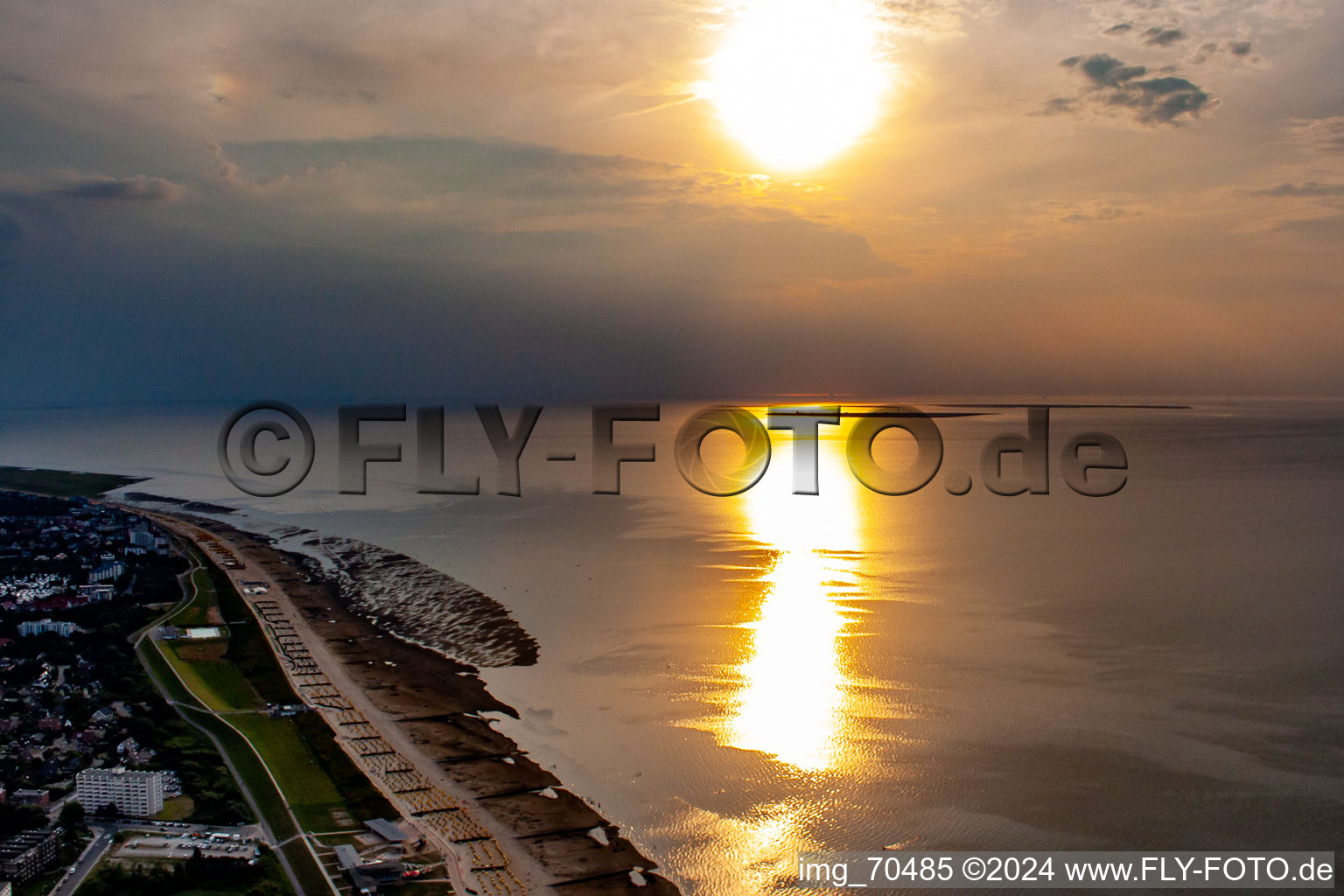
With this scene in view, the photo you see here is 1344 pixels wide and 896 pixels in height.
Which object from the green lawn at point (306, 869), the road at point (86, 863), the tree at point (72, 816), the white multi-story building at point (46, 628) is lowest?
the green lawn at point (306, 869)

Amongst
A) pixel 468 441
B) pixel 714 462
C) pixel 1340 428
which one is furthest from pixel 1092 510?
pixel 1340 428

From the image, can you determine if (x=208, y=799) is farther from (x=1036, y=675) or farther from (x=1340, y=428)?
(x=1340, y=428)

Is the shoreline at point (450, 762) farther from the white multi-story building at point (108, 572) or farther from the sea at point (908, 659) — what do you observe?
the white multi-story building at point (108, 572)

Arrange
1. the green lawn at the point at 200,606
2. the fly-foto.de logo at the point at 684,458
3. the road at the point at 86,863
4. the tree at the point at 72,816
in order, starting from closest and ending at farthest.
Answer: the road at the point at 86,863, the tree at the point at 72,816, the green lawn at the point at 200,606, the fly-foto.de logo at the point at 684,458

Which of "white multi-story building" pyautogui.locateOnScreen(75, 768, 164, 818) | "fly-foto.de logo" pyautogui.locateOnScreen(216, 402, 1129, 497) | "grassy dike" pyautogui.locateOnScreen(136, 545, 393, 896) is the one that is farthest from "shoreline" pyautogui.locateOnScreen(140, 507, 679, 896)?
"fly-foto.de logo" pyautogui.locateOnScreen(216, 402, 1129, 497)

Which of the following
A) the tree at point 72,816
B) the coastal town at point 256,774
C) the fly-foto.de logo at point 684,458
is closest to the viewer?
the coastal town at point 256,774

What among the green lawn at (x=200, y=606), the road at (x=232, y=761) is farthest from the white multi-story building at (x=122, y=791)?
the green lawn at (x=200, y=606)
